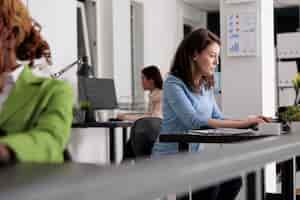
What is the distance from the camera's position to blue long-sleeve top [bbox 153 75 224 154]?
2832 millimetres

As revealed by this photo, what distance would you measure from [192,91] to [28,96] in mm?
1913

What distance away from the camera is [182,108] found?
9.24ft

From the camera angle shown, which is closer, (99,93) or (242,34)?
(242,34)

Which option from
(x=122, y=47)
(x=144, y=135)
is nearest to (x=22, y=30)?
(x=144, y=135)

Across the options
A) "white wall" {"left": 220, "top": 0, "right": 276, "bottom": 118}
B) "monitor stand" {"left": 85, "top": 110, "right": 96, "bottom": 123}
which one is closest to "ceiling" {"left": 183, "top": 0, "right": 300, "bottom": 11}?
"white wall" {"left": 220, "top": 0, "right": 276, "bottom": 118}

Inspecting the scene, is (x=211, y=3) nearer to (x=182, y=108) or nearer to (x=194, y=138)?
(x=182, y=108)

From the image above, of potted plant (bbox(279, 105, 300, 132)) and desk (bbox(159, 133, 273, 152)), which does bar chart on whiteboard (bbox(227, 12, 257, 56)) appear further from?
desk (bbox(159, 133, 273, 152))

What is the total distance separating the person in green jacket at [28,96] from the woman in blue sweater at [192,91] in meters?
1.74

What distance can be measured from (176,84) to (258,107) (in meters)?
2.28

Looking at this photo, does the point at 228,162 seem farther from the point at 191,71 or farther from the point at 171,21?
the point at 171,21

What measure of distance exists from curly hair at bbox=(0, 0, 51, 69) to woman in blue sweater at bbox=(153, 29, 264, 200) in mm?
1674

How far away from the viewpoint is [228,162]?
541 mm

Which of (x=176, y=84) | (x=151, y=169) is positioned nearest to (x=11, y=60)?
(x=151, y=169)

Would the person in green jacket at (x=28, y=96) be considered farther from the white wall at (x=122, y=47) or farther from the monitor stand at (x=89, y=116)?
the white wall at (x=122, y=47)
